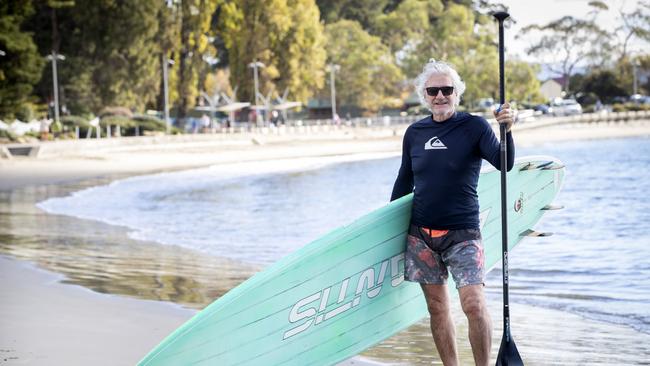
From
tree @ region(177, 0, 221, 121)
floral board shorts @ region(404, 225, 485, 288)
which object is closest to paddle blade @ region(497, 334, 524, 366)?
floral board shorts @ region(404, 225, 485, 288)

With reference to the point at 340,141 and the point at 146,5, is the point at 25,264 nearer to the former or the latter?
the point at 146,5

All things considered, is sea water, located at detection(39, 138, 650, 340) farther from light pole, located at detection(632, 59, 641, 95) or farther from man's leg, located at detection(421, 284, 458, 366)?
light pole, located at detection(632, 59, 641, 95)

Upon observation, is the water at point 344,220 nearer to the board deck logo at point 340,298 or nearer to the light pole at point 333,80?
the board deck logo at point 340,298

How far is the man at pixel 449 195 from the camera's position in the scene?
4.26 metres

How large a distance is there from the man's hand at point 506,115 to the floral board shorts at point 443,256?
1.56ft

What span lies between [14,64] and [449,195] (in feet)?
132

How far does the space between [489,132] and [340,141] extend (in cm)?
4983

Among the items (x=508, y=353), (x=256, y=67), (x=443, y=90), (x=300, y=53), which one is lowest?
(x=508, y=353)

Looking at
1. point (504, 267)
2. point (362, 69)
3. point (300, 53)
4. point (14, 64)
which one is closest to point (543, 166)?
point (504, 267)

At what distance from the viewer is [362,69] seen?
70875mm

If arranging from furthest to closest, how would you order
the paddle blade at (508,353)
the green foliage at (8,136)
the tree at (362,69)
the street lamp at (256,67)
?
the tree at (362,69) → the street lamp at (256,67) → the green foliage at (8,136) → the paddle blade at (508,353)

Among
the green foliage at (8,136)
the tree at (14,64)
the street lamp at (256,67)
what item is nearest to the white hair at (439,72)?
the green foliage at (8,136)

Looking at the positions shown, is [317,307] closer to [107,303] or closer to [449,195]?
[449,195]

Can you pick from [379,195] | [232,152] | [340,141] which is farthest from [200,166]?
[340,141]
